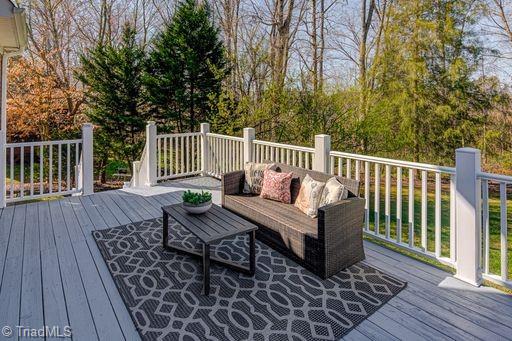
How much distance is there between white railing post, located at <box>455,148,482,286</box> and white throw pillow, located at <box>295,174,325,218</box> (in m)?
1.23

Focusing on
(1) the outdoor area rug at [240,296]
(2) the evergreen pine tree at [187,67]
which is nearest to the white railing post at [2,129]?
(1) the outdoor area rug at [240,296]

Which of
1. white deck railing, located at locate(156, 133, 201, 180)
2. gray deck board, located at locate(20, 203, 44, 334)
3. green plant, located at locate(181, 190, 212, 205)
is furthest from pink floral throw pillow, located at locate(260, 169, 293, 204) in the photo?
white deck railing, located at locate(156, 133, 201, 180)

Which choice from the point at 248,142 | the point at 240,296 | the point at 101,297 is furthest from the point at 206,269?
the point at 248,142

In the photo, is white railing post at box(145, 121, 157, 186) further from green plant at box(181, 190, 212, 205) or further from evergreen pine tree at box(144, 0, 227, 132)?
evergreen pine tree at box(144, 0, 227, 132)

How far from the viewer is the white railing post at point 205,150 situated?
701 cm

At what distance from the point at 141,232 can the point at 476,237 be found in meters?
3.47

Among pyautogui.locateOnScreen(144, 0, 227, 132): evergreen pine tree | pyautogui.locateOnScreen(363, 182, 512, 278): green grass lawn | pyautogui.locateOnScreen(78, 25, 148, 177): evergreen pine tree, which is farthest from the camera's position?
pyautogui.locateOnScreen(78, 25, 148, 177): evergreen pine tree

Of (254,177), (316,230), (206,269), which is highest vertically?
(254,177)

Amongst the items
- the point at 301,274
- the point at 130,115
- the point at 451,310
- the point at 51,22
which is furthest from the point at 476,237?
the point at 51,22

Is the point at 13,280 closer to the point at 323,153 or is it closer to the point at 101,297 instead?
the point at 101,297

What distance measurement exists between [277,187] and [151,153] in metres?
3.33

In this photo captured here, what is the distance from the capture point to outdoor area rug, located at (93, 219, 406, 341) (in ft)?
7.37

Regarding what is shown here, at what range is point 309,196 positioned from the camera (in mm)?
3486

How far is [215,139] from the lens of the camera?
269 inches
